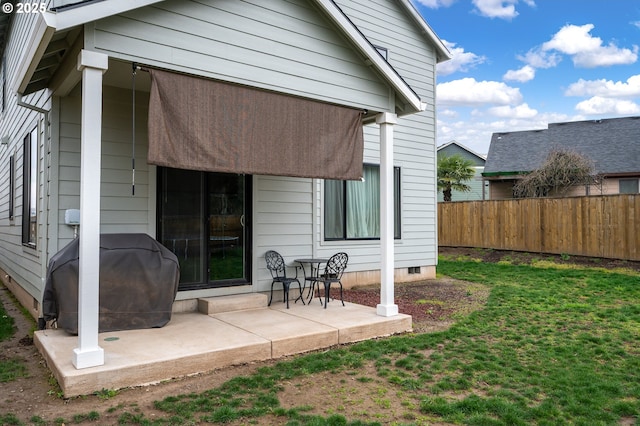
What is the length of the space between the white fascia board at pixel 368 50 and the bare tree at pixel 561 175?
43.4 feet

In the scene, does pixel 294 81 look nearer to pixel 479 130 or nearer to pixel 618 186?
pixel 618 186

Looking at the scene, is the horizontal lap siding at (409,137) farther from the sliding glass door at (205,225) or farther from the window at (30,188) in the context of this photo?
the window at (30,188)

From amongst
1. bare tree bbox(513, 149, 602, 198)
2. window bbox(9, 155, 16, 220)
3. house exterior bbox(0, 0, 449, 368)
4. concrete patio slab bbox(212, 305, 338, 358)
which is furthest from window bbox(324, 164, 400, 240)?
bare tree bbox(513, 149, 602, 198)

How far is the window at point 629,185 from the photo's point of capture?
18.0 m

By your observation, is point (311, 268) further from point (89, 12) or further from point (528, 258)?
point (528, 258)

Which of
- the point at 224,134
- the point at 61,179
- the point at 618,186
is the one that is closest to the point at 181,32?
the point at 224,134

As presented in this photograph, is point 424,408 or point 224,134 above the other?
point 224,134

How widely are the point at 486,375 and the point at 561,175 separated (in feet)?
50.3

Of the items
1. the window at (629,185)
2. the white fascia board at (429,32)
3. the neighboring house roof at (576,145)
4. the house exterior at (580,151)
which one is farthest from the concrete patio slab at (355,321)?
the window at (629,185)

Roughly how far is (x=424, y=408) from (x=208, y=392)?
1.74m

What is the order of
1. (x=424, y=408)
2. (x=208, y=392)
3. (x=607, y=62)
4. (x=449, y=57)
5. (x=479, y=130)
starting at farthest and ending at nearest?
1. (x=479, y=130)
2. (x=607, y=62)
3. (x=449, y=57)
4. (x=208, y=392)
5. (x=424, y=408)

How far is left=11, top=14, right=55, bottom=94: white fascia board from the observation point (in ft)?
12.5

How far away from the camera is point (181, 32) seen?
467cm

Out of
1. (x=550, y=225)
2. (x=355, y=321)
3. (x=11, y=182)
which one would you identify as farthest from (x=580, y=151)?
(x=11, y=182)
